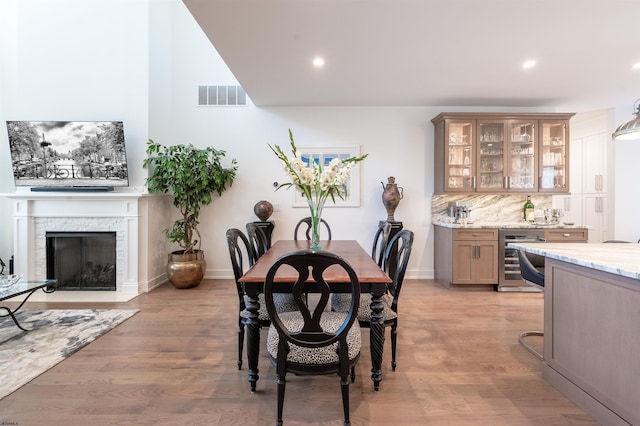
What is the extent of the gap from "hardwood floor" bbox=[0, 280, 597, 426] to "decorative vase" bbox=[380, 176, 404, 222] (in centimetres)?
184

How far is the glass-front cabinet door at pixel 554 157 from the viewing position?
14.2 ft

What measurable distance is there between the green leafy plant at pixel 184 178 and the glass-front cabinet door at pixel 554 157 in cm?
455

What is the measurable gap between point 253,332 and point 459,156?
388 cm

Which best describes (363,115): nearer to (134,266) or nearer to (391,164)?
(391,164)

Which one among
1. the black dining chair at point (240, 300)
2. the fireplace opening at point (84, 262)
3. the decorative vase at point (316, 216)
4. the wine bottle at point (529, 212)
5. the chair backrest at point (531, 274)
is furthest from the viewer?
the wine bottle at point (529, 212)

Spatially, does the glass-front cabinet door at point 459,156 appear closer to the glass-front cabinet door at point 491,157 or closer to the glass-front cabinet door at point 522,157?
the glass-front cabinet door at point 491,157

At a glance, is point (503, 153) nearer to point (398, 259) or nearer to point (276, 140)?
point (398, 259)

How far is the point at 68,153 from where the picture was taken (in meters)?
3.85

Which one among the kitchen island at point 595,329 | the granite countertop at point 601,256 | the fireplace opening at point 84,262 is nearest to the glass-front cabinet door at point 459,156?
the granite countertop at point 601,256

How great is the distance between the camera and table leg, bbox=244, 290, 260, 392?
177cm

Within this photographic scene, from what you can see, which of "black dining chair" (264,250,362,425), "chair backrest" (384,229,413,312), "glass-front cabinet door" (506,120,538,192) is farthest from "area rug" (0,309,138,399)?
"glass-front cabinet door" (506,120,538,192)

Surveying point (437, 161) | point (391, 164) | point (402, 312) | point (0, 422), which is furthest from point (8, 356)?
point (437, 161)

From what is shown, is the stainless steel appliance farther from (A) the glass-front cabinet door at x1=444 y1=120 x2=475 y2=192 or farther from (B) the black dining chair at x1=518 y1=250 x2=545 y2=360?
(B) the black dining chair at x1=518 y1=250 x2=545 y2=360

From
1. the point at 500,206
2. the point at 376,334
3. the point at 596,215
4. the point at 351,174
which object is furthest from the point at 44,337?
the point at 596,215
